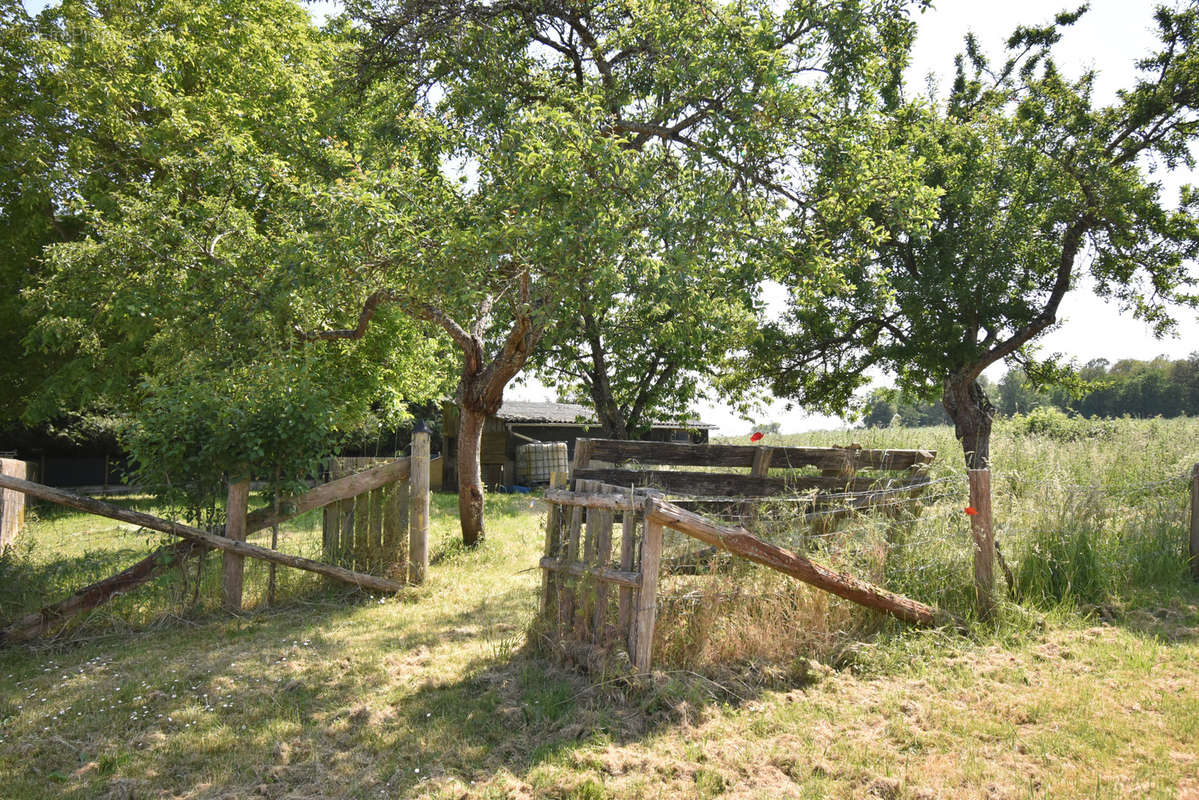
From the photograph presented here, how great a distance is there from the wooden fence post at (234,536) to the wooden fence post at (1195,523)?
9922mm

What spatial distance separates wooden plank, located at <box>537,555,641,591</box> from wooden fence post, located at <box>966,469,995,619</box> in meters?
3.15

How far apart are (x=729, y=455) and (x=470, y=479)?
196 inches

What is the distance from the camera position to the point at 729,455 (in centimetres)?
766

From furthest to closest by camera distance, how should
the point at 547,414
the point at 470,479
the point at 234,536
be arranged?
the point at 547,414 < the point at 470,479 < the point at 234,536

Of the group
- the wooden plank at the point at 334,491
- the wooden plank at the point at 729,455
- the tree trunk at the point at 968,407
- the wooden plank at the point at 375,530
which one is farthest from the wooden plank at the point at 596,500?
the tree trunk at the point at 968,407

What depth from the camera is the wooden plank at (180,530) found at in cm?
658

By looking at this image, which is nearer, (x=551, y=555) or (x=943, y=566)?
(x=551, y=555)

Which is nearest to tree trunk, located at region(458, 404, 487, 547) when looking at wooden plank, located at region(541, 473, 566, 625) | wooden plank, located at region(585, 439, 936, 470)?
wooden plank, located at region(585, 439, 936, 470)

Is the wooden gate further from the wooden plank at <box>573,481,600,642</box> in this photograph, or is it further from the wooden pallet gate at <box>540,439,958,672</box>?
the wooden plank at <box>573,481,600,642</box>

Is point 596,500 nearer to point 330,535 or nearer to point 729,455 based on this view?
point 729,455

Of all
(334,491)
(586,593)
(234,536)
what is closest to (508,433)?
(334,491)

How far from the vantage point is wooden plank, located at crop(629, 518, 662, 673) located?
5.03m

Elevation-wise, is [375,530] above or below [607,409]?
below

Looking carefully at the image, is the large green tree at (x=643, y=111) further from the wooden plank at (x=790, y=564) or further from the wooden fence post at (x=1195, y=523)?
the wooden fence post at (x=1195, y=523)
